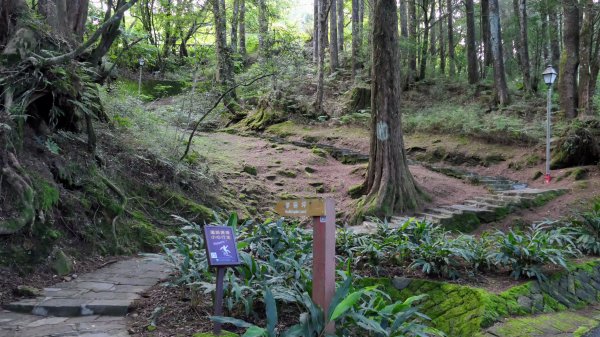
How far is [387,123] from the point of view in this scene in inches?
416

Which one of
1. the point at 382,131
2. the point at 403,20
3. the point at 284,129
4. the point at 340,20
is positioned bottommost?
the point at 382,131

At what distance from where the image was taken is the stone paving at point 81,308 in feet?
12.2

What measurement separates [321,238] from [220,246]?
2.69ft

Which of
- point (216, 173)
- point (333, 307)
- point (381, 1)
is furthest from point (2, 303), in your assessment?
point (381, 1)

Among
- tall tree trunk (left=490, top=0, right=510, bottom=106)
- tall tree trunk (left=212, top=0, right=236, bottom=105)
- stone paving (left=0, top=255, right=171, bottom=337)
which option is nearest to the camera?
stone paving (left=0, top=255, right=171, bottom=337)

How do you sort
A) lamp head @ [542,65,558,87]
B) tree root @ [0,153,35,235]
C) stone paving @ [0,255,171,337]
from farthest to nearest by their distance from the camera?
1. lamp head @ [542,65,558,87]
2. tree root @ [0,153,35,235]
3. stone paving @ [0,255,171,337]

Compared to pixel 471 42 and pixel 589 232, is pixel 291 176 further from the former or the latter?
pixel 471 42

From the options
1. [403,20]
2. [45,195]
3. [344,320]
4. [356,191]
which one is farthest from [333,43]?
[344,320]

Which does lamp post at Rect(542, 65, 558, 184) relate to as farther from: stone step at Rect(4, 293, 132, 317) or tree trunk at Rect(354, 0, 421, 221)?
stone step at Rect(4, 293, 132, 317)

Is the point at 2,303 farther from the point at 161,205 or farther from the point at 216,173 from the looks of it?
the point at 216,173

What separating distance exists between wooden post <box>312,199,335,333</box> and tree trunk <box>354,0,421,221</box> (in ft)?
22.1

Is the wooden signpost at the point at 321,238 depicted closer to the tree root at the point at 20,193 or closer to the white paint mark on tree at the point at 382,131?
the tree root at the point at 20,193

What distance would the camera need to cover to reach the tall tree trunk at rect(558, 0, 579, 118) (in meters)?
13.3

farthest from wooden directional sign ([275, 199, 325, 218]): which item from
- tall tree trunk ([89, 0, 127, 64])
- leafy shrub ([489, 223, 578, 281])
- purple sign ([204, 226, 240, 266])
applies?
tall tree trunk ([89, 0, 127, 64])
